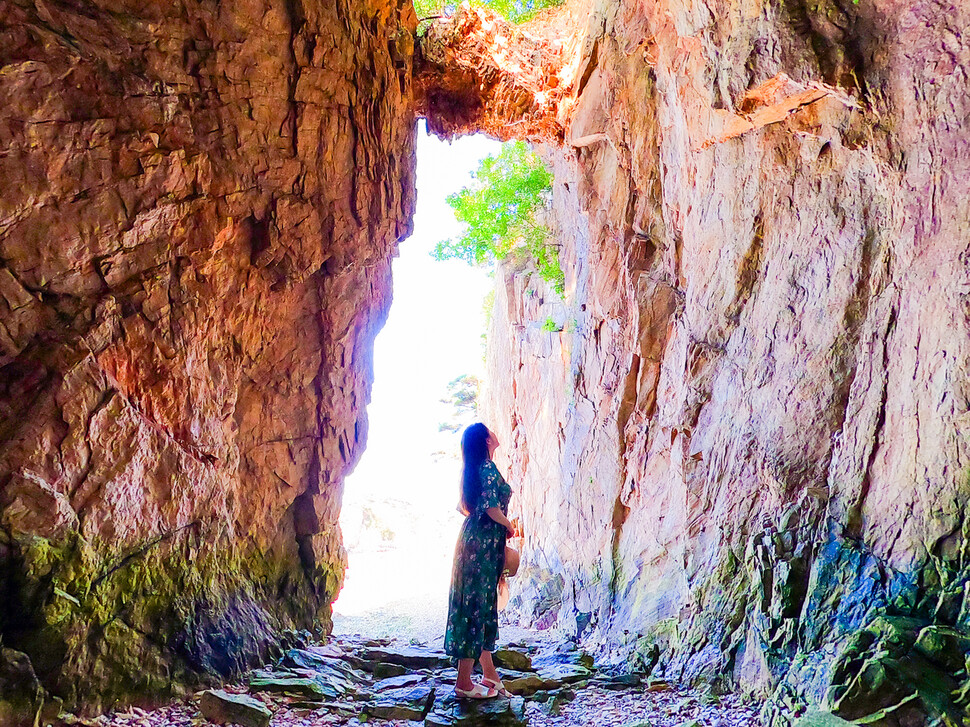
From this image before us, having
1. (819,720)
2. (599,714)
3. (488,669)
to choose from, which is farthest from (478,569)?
(819,720)

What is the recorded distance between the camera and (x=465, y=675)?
5176mm

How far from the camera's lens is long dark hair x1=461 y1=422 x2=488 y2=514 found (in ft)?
17.6

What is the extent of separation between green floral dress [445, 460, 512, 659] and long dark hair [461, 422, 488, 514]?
0.05 metres

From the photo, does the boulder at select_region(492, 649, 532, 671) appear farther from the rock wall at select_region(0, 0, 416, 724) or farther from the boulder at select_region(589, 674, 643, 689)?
the rock wall at select_region(0, 0, 416, 724)

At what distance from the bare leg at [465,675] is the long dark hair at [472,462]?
1143 mm

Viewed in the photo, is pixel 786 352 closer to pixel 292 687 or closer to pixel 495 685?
pixel 495 685

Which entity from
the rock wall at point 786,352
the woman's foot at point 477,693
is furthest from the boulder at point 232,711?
the rock wall at point 786,352

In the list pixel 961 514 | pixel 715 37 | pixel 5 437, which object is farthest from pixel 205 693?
pixel 715 37

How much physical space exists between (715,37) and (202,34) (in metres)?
4.42

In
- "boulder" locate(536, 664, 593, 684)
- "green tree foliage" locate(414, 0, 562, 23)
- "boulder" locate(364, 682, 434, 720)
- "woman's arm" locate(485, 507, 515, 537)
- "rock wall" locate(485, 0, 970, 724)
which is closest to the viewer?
"rock wall" locate(485, 0, 970, 724)

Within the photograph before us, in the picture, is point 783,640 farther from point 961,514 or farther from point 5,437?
point 5,437

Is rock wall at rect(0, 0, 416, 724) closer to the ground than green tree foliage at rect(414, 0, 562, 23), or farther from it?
closer to the ground

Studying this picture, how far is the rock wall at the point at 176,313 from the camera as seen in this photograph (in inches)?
174

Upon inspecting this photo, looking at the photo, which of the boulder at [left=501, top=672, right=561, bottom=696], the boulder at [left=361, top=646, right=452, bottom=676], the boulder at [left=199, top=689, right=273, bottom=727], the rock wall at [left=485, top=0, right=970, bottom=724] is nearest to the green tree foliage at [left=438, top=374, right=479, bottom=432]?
the rock wall at [left=485, top=0, right=970, bottom=724]
